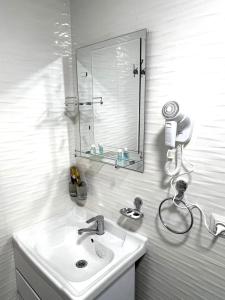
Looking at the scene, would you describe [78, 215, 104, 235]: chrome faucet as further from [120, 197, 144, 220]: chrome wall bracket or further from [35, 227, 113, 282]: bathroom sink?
[120, 197, 144, 220]: chrome wall bracket

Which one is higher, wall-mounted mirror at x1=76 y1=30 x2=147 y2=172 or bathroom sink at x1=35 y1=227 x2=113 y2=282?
wall-mounted mirror at x1=76 y1=30 x2=147 y2=172

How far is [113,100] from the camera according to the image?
1204mm

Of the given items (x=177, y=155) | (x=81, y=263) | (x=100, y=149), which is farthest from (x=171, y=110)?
(x=81, y=263)

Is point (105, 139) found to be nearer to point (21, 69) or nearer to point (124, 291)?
point (21, 69)

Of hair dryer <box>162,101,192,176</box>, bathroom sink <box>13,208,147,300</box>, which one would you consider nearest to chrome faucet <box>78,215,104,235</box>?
bathroom sink <box>13,208,147,300</box>

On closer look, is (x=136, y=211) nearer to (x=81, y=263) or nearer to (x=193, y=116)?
(x=81, y=263)

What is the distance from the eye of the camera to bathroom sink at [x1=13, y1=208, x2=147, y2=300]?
3.02ft

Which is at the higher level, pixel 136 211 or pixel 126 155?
pixel 126 155

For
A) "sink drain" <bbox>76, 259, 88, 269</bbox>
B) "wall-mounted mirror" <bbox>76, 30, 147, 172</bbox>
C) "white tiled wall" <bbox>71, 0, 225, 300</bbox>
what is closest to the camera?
"white tiled wall" <bbox>71, 0, 225, 300</bbox>

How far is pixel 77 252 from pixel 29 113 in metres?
0.93

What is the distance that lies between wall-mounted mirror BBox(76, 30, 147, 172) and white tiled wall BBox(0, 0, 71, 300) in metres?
0.16

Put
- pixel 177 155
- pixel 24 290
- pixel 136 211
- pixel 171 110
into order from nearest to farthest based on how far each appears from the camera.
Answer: pixel 171 110, pixel 177 155, pixel 136 211, pixel 24 290

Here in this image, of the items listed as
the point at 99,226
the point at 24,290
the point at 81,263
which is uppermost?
the point at 99,226

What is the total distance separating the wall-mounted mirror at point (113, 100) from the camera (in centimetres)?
106
